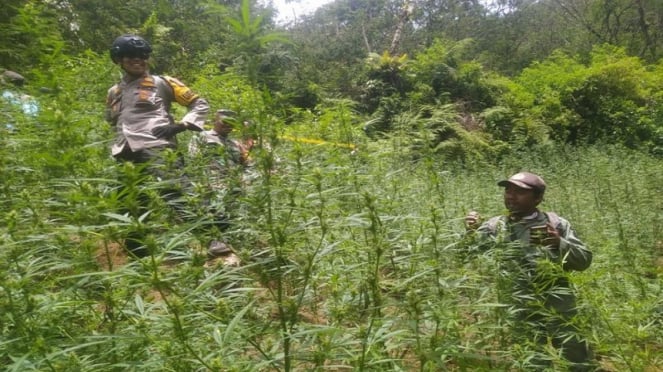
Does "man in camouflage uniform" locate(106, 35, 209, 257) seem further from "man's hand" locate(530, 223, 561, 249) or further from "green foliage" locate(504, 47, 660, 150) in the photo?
"green foliage" locate(504, 47, 660, 150)

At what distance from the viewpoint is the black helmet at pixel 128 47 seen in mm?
3330

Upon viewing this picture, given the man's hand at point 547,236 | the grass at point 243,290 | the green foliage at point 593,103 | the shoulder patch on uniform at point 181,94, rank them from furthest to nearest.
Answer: the green foliage at point 593,103 → the shoulder patch on uniform at point 181,94 → the man's hand at point 547,236 → the grass at point 243,290

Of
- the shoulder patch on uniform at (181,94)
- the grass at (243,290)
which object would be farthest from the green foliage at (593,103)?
the grass at (243,290)

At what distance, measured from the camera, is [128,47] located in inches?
133

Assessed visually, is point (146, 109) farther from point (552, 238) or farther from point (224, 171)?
point (552, 238)

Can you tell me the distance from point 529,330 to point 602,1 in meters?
25.0

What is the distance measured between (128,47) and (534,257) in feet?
10.1

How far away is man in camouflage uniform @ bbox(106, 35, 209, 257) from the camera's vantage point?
326 cm

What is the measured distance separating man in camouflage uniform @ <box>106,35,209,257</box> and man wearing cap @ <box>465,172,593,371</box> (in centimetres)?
208

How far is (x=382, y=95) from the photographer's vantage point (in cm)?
1357

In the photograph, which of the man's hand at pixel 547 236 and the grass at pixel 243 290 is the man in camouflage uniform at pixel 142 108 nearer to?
the grass at pixel 243 290

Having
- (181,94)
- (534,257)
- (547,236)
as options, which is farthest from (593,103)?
(181,94)

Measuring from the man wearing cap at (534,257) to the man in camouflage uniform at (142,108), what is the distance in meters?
2.08

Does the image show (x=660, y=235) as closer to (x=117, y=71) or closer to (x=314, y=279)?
(x=314, y=279)
